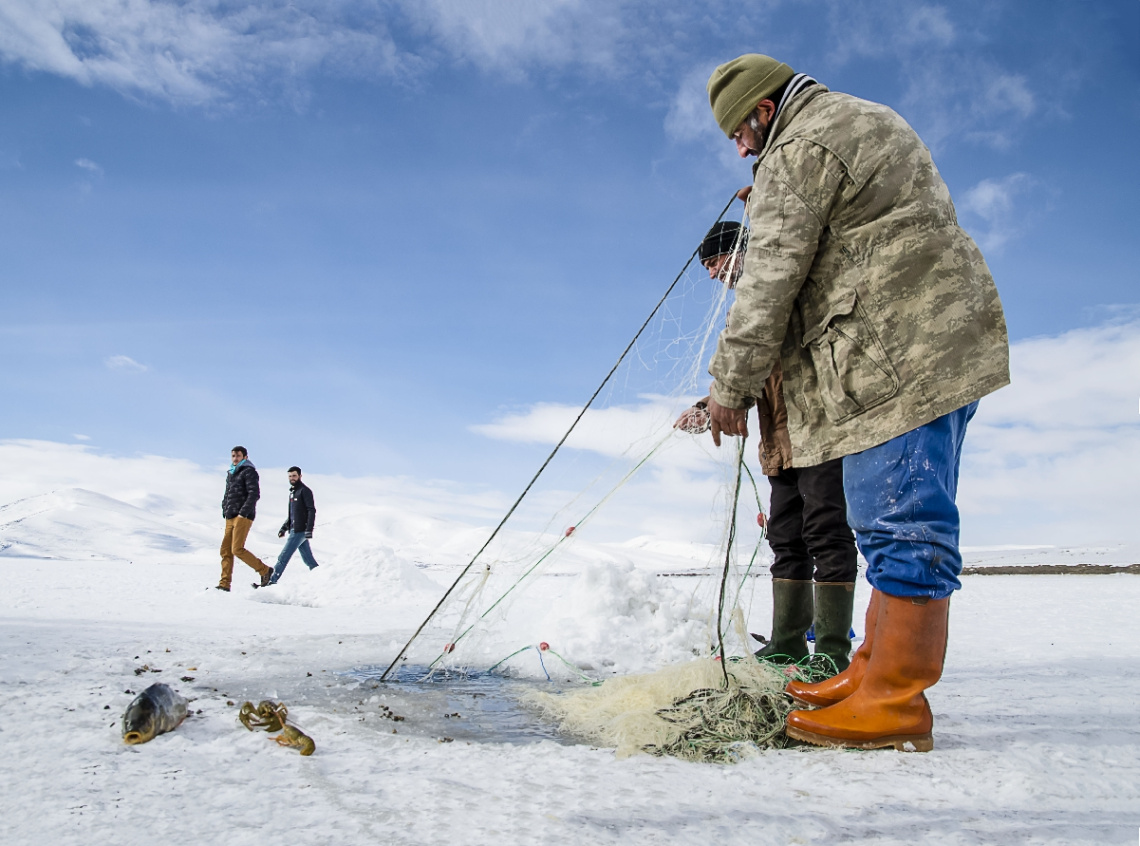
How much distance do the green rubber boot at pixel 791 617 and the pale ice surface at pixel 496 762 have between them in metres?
0.50

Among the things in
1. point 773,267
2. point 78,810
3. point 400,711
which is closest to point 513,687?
point 400,711

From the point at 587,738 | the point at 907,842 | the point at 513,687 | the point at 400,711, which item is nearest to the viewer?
the point at 907,842

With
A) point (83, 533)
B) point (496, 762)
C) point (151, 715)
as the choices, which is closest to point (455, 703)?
point (496, 762)

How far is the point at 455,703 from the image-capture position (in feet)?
8.61

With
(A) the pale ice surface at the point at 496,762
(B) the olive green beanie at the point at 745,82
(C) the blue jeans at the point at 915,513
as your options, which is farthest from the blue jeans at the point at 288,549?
(C) the blue jeans at the point at 915,513

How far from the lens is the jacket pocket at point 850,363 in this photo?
1.90m

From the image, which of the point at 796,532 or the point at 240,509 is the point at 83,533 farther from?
the point at 796,532

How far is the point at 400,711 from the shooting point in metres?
2.40

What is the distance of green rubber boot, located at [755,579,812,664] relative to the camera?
8.89ft

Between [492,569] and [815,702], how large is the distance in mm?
1599

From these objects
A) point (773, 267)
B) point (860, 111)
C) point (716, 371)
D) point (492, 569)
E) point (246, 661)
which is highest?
point (860, 111)

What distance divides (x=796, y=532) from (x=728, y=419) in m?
0.71

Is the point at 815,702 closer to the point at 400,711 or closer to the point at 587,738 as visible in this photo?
the point at 587,738

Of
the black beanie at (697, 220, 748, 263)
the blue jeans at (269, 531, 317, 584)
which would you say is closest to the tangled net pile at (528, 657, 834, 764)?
the black beanie at (697, 220, 748, 263)
